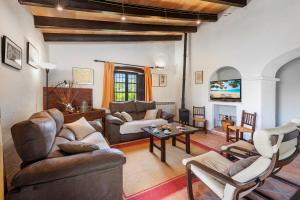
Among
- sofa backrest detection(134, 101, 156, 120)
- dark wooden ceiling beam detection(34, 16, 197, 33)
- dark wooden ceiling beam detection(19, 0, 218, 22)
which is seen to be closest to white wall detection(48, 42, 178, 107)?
sofa backrest detection(134, 101, 156, 120)

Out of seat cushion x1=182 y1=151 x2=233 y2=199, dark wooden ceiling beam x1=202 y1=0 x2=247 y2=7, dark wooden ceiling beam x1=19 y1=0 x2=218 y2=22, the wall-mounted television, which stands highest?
dark wooden ceiling beam x1=202 y1=0 x2=247 y2=7

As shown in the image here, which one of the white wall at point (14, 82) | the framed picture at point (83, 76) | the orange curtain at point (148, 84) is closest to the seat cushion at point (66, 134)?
the white wall at point (14, 82)

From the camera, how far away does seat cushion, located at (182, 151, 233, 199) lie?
4.99 ft

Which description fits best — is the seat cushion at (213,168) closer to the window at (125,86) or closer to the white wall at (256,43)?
the white wall at (256,43)

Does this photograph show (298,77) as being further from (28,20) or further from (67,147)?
(28,20)

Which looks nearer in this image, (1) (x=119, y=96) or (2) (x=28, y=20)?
(2) (x=28, y=20)

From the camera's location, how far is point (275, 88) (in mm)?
4016

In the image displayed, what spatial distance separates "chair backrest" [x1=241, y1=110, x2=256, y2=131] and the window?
11.4 feet

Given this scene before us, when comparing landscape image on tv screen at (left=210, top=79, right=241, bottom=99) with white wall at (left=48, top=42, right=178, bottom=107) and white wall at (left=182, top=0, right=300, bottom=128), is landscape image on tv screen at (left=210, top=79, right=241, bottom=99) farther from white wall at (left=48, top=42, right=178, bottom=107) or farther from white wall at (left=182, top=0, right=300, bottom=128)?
white wall at (left=48, top=42, right=178, bottom=107)

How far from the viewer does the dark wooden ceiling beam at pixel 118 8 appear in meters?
2.67

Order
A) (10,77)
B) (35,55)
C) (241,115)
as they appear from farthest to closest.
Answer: (241,115) < (35,55) < (10,77)

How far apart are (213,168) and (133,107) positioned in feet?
11.2

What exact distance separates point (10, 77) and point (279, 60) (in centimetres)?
494

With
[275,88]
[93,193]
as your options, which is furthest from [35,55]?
[275,88]
